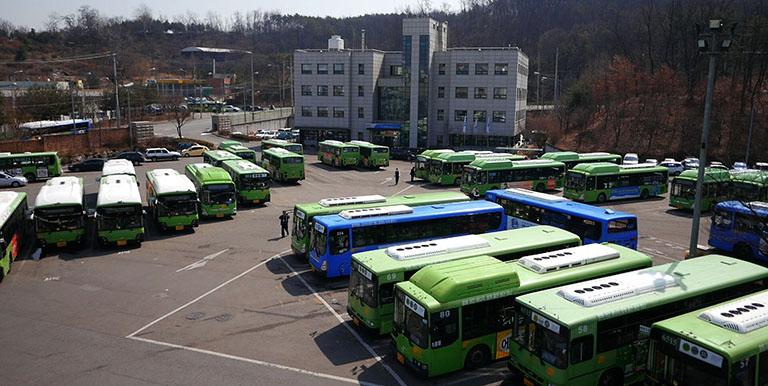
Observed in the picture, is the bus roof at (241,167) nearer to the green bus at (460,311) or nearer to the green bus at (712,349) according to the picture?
the green bus at (460,311)

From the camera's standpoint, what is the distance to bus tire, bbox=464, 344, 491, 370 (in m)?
13.4

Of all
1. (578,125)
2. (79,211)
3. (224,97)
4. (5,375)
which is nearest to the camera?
(5,375)

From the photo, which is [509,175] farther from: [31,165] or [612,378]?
[31,165]

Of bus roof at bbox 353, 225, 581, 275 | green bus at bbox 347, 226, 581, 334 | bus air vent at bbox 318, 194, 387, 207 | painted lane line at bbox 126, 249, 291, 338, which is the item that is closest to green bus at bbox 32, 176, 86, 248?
painted lane line at bbox 126, 249, 291, 338

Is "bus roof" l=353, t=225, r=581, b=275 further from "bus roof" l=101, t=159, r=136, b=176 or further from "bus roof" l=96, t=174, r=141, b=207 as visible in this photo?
"bus roof" l=101, t=159, r=136, b=176

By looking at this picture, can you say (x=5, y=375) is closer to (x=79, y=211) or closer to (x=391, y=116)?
(x=79, y=211)

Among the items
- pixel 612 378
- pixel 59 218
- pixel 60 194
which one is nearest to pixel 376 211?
pixel 612 378

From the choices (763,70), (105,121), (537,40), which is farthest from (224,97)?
(763,70)

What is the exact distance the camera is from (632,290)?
12.8 meters

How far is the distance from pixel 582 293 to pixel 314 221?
1111cm

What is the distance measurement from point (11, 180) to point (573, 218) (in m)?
41.3

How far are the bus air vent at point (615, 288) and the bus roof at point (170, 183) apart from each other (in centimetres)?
2136

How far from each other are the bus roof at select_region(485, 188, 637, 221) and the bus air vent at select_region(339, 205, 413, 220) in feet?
22.9

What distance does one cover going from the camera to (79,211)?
2475cm
